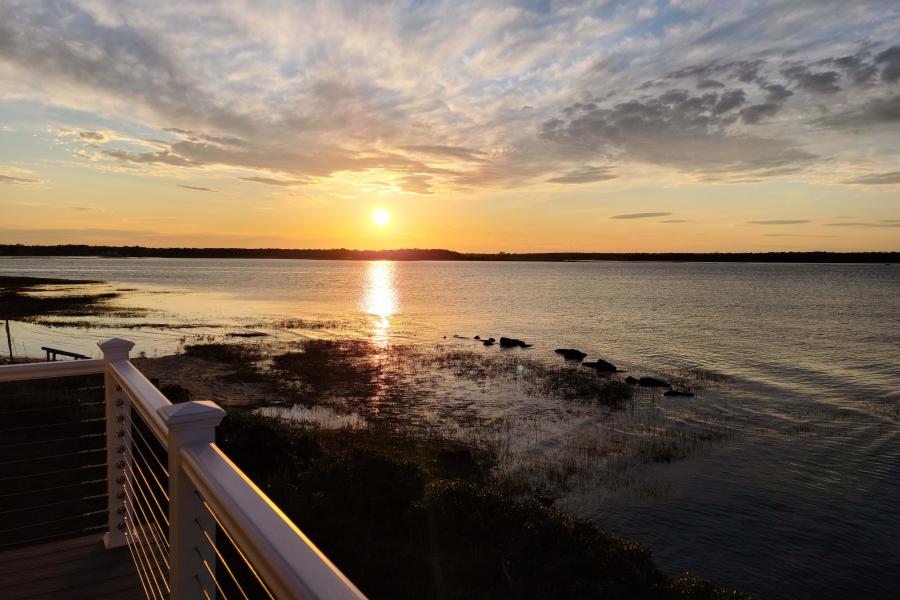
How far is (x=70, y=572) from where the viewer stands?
4.99 metres

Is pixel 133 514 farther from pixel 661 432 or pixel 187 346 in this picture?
pixel 187 346

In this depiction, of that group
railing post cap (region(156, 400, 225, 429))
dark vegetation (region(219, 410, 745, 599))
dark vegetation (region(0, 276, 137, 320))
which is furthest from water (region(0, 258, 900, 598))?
railing post cap (region(156, 400, 225, 429))

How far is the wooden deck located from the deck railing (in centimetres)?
16

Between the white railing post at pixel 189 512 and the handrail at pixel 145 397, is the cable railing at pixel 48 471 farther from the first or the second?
the white railing post at pixel 189 512

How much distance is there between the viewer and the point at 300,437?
1531 centimetres

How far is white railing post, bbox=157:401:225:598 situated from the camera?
245 centimetres

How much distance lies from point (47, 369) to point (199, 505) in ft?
10.8

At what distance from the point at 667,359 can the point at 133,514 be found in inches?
1330

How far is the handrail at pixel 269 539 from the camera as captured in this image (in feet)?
4.59

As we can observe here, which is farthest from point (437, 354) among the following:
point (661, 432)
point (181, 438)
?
point (181, 438)

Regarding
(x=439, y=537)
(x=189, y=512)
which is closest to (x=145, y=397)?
(x=189, y=512)

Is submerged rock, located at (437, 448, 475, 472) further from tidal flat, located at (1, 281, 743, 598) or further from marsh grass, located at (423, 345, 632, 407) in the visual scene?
marsh grass, located at (423, 345, 632, 407)

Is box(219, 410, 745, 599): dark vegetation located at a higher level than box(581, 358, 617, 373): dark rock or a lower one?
higher

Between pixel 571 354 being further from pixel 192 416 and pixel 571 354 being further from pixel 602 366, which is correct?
pixel 192 416
